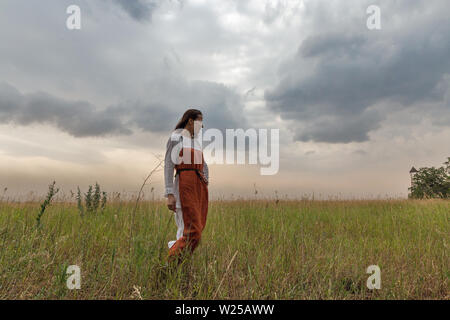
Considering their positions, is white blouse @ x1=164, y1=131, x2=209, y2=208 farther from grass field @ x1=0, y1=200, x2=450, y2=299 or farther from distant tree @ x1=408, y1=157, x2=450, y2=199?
distant tree @ x1=408, y1=157, x2=450, y2=199

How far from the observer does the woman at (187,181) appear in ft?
11.1

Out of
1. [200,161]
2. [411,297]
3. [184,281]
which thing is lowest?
[411,297]

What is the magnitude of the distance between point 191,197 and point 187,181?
19 centimetres

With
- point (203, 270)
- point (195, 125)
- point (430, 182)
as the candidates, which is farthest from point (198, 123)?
point (430, 182)

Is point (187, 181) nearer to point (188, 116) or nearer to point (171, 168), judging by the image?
point (171, 168)

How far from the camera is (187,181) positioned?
3.47 m

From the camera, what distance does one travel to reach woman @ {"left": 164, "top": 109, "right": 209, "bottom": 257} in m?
3.39

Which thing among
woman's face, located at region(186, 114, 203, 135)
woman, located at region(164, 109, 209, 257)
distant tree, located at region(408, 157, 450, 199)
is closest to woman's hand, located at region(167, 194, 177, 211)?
woman, located at region(164, 109, 209, 257)

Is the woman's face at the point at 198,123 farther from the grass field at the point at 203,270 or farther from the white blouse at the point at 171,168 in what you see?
the grass field at the point at 203,270

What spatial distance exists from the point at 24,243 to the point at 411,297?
506cm

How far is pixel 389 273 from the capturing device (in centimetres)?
411

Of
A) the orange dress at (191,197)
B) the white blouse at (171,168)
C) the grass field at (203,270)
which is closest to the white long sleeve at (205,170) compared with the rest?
the orange dress at (191,197)
